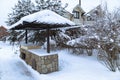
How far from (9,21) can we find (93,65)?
18232 mm

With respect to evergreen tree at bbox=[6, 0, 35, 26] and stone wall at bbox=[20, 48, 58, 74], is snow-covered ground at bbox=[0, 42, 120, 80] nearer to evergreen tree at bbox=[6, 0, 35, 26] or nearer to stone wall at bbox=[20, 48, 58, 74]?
stone wall at bbox=[20, 48, 58, 74]

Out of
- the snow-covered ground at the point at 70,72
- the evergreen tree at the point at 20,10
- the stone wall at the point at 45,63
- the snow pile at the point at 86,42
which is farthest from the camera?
the evergreen tree at the point at 20,10

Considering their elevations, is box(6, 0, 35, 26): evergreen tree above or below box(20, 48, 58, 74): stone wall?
above

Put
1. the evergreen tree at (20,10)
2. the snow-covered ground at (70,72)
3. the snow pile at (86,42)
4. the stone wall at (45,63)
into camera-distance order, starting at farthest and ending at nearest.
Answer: the evergreen tree at (20,10) < the snow pile at (86,42) < the stone wall at (45,63) < the snow-covered ground at (70,72)

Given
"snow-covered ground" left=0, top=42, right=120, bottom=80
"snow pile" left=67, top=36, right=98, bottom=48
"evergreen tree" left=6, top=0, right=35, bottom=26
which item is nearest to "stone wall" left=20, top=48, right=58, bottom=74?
"snow-covered ground" left=0, top=42, right=120, bottom=80

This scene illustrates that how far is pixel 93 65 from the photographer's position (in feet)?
32.4

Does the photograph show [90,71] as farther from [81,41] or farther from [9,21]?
[9,21]

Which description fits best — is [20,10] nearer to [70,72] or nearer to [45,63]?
[45,63]

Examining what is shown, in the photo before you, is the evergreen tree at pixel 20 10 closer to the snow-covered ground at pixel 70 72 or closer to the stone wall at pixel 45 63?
the snow-covered ground at pixel 70 72

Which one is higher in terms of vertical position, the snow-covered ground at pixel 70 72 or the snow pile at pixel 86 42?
the snow pile at pixel 86 42

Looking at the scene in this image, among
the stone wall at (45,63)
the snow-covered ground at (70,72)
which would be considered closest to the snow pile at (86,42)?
the snow-covered ground at (70,72)

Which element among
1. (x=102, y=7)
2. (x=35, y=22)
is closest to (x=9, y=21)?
(x=102, y=7)

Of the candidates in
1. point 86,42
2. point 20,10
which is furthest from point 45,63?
point 20,10

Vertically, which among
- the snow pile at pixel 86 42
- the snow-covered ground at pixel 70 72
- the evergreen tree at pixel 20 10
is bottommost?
the snow-covered ground at pixel 70 72
